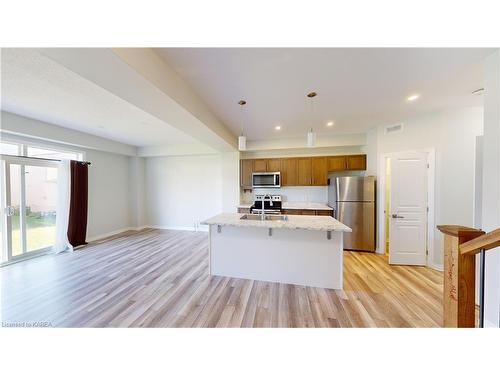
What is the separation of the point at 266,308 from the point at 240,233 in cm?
108

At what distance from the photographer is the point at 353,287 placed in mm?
2574

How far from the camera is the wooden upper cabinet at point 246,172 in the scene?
201 inches

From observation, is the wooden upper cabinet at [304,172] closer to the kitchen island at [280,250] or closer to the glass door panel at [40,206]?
the kitchen island at [280,250]

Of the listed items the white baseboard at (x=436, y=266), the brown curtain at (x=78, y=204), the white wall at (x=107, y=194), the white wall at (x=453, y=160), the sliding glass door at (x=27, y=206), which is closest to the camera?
the white wall at (x=453, y=160)

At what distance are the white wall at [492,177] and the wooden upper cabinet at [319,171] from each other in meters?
2.95

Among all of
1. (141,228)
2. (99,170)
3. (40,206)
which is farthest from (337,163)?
(40,206)

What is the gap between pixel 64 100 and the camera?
2660 millimetres

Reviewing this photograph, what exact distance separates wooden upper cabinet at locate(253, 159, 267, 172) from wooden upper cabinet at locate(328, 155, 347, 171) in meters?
1.71

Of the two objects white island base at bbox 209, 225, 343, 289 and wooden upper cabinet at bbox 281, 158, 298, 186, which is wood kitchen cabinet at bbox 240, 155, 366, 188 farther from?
white island base at bbox 209, 225, 343, 289

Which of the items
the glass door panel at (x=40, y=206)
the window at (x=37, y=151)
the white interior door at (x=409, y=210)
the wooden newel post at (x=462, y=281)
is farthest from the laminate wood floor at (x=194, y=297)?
the window at (x=37, y=151)

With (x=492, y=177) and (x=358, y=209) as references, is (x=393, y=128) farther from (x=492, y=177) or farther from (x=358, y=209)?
(x=492, y=177)
